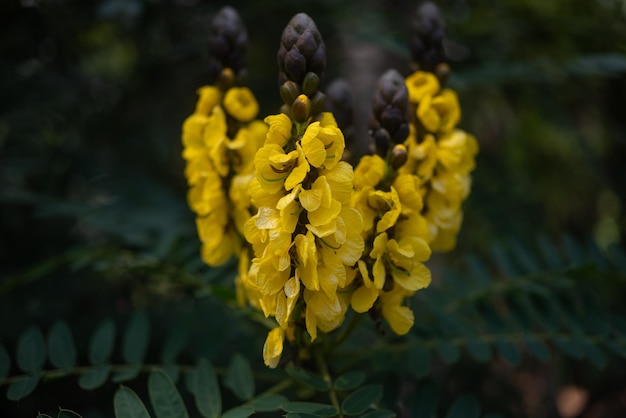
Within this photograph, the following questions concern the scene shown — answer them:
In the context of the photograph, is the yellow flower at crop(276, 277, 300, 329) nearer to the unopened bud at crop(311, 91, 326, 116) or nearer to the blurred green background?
the unopened bud at crop(311, 91, 326, 116)

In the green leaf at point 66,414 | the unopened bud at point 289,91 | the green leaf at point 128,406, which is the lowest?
the green leaf at point 128,406

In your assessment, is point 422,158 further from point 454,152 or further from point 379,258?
point 379,258

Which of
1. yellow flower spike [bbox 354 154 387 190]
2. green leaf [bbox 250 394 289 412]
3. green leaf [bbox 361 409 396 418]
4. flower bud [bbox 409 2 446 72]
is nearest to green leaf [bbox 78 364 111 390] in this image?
green leaf [bbox 250 394 289 412]

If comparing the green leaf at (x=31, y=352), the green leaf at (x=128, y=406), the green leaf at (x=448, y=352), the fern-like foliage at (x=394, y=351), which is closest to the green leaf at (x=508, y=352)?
the fern-like foliage at (x=394, y=351)

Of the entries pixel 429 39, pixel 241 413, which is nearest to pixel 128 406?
pixel 241 413

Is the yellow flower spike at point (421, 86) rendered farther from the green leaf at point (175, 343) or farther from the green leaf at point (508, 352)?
the green leaf at point (175, 343)

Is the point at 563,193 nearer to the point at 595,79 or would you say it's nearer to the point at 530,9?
the point at 595,79
